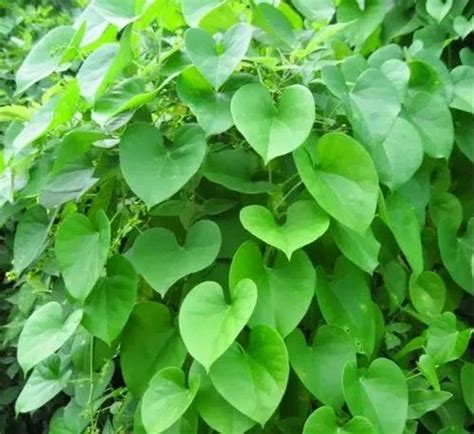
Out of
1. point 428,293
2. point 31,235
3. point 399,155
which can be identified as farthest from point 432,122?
point 31,235

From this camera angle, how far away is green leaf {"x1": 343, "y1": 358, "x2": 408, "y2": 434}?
761 millimetres

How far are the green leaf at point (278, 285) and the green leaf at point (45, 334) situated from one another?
20cm

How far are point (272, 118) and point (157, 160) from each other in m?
0.13

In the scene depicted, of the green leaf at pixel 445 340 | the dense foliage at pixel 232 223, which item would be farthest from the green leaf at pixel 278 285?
the green leaf at pixel 445 340

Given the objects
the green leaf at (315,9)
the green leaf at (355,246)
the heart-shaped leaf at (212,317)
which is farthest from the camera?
the green leaf at (315,9)

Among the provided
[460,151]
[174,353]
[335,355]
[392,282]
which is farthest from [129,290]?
[460,151]

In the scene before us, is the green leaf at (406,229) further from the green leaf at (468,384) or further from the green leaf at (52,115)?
the green leaf at (52,115)

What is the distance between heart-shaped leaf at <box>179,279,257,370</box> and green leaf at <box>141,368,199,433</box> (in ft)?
0.20

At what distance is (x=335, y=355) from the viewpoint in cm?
79

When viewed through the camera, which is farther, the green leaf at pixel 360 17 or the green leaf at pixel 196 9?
the green leaf at pixel 360 17

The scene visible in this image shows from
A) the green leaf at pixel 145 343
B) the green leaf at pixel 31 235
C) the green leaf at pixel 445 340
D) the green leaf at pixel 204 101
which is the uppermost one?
the green leaf at pixel 204 101

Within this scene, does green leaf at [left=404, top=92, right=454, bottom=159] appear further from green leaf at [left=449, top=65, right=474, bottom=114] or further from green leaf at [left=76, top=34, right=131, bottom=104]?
green leaf at [left=76, top=34, right=131, bottom=104]

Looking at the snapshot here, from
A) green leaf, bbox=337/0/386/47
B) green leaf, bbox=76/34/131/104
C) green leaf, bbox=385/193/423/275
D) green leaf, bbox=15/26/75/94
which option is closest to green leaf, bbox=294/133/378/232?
green leaf, bbox=385/193/423/275

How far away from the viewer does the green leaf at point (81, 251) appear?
772 mm
